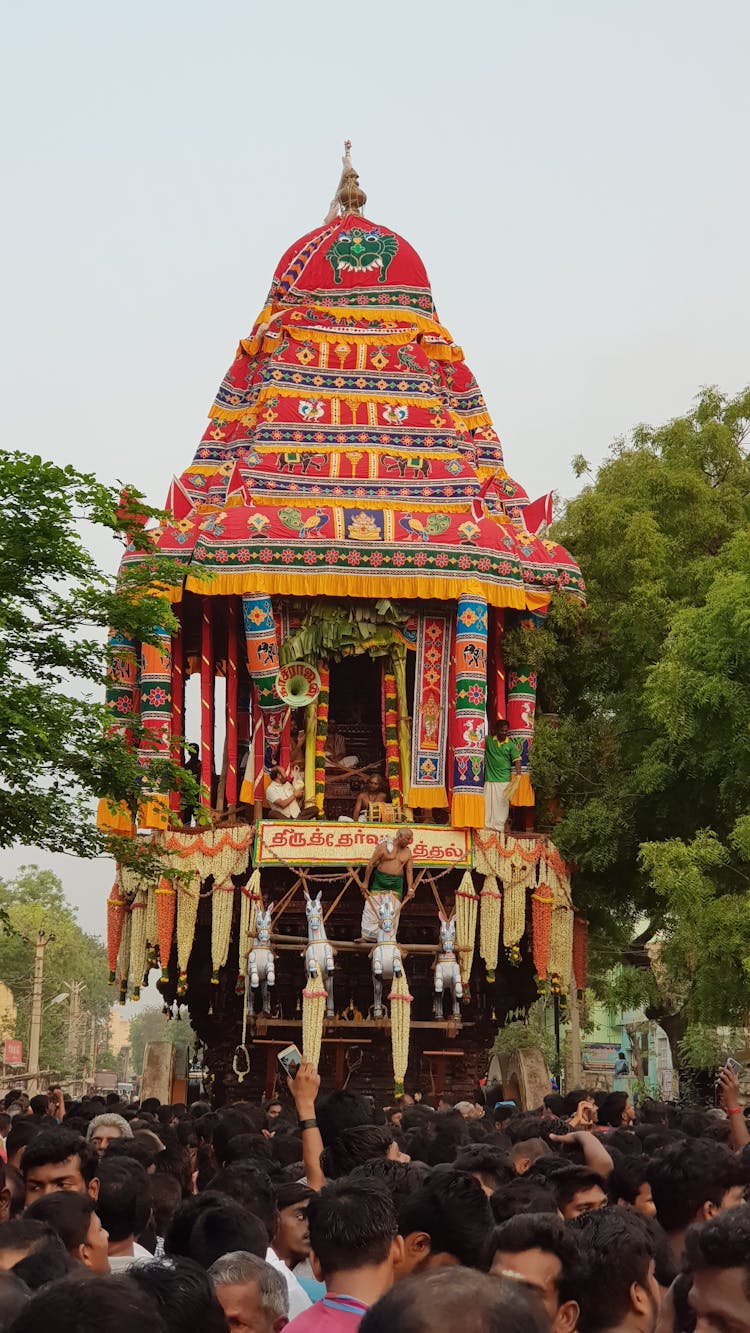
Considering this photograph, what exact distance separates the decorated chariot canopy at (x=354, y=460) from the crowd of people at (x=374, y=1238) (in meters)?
18.1

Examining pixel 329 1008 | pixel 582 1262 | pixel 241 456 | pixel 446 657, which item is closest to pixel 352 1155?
pixel 582 1262

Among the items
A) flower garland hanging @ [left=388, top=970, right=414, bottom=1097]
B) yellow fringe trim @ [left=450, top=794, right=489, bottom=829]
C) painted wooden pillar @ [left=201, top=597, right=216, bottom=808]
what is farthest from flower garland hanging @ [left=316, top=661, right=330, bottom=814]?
flower garland hanging @ [left=388, top=970, right=414, bottom=1097]

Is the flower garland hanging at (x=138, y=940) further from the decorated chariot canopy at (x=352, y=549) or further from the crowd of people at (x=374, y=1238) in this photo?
the crowd of people at (x=374, y=1238)

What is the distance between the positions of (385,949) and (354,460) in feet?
28.3

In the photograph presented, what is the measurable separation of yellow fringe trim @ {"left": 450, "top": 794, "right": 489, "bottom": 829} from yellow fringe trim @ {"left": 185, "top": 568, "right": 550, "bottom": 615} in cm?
3

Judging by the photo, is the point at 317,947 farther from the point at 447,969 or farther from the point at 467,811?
the point at 467,811

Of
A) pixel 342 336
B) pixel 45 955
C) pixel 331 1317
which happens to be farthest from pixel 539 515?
pixel 45 955

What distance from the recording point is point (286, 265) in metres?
32.8

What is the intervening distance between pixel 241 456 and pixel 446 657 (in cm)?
551

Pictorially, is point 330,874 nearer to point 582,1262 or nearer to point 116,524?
point 116,524

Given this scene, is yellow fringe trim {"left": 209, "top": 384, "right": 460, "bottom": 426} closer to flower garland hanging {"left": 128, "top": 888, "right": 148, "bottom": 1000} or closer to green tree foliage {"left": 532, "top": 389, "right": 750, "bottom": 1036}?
green tree foliage {"left": 532, "top": 389, "right": 750, "bottom": 1036}

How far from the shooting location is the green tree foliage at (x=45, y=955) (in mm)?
69000

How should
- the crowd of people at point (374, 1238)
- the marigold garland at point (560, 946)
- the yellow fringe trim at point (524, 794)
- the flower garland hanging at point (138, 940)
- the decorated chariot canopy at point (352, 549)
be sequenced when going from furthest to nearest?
the yellow fringe trim at point (524, 794), the marigold garland at point (560, 946), the flower garland hanging at point (138, 940), the decorated chariot canopy at point (352, 549), the crowd of people at point (374, 1238)

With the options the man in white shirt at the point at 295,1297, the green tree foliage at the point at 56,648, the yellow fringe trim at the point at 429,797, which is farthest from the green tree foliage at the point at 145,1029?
the man in white shirt at the point at 295,1297
